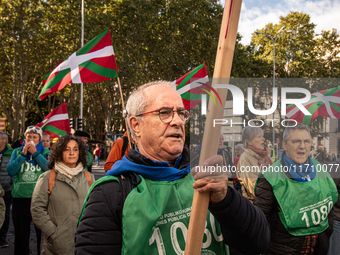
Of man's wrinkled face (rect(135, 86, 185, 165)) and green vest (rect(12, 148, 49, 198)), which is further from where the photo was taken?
green vest (rect(12, 148, 49, 198))

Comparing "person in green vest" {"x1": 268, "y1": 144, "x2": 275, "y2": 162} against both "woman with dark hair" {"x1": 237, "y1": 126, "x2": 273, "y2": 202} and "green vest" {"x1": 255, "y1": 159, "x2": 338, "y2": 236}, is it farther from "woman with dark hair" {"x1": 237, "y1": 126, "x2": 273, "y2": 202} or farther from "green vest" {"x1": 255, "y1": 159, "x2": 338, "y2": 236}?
"green vest" {"x1": 255, "y1": 159, "x2": 338, "y2": 236}

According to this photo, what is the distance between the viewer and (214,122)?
912 millimetres

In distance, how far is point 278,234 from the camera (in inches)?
91.0

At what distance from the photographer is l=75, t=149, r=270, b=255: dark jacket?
4.11 feet

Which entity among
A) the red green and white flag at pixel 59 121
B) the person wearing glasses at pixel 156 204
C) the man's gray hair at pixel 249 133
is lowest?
the person wearing glasses at pixel 156 204

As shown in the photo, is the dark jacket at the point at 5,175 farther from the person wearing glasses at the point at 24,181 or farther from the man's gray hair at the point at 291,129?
the man's gray hair at the point at 291,129

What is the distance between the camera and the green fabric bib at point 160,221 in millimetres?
1289

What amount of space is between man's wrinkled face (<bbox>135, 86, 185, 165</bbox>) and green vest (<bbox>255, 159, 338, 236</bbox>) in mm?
994

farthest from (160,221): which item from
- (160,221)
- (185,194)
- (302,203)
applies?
(302,203)

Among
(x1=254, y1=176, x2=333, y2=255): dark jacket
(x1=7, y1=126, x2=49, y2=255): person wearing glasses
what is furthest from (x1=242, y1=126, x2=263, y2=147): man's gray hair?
(x1=7, y1=126, x2=49, y2=255): person wearing glasses

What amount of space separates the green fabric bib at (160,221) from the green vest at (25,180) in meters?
3.43

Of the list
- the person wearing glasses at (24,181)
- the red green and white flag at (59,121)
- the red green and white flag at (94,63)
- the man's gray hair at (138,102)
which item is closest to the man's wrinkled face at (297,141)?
the man's gray hair at (138,102)

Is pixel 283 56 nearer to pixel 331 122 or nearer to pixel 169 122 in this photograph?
pixel 331 122

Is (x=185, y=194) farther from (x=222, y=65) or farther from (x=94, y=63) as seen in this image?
(x=94, y=63)
